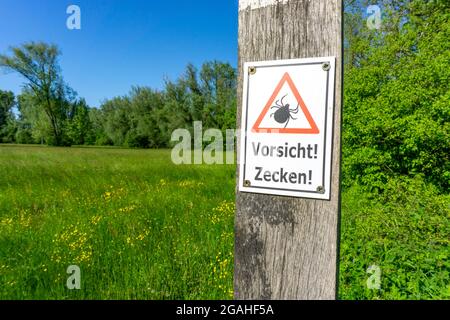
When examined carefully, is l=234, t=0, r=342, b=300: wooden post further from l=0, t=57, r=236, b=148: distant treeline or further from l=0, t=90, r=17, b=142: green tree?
l=0, t=90, r=17, b=142: green tree

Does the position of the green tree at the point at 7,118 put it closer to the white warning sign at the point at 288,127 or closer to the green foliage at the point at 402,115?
the green foliage at the point at 402,115

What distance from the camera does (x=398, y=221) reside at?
4602mm

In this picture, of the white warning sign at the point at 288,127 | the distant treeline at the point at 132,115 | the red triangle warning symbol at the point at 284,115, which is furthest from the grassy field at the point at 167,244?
the distant treeline at the point at 132,115

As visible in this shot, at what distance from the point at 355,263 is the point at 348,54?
11.6 m

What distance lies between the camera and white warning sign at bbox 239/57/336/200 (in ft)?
2.95

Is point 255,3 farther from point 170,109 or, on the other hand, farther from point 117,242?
point 170,109

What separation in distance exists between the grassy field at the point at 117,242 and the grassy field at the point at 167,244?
0.04 feet

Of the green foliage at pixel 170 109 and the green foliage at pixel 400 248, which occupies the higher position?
the green foliage at pixel 170 109

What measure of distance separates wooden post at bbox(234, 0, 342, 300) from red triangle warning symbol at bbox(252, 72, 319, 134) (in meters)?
0.09

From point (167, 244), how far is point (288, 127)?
10.8 ft

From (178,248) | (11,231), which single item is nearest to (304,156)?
(178,248)

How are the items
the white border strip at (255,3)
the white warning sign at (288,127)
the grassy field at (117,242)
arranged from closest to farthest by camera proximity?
the white warning sign at (288,127)
the white border strip at (255,3)
the grassy field at (117,242)

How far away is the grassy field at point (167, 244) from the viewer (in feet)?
9.67

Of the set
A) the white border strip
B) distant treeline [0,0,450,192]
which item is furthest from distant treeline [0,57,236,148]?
the white border strip
